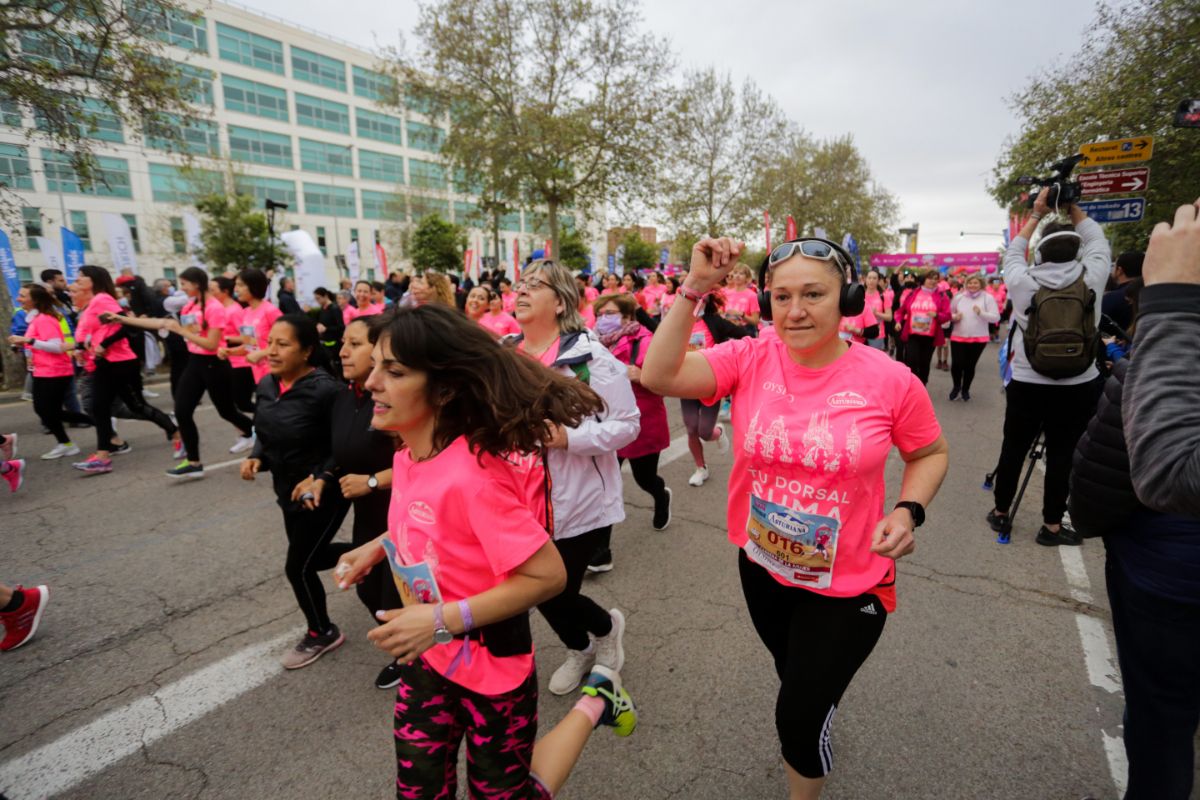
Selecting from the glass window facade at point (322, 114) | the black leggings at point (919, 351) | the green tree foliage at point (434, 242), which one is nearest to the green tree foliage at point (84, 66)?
the black leggings at point (919, 351)

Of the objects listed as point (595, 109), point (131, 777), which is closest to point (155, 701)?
point (131, 777)

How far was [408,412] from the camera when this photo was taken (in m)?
1.66

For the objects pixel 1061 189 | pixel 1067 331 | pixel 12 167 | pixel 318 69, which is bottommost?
pixel 1067 331

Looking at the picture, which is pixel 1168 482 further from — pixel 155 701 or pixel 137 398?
pixel 137 398

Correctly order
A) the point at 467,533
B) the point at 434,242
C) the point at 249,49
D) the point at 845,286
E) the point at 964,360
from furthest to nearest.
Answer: the point at 249,49 < the point at 434,242 < the point at 964,360 < the point at 845,286 < the point at 467,533

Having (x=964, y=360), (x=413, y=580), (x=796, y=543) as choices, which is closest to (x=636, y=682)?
(x=796, y=543)

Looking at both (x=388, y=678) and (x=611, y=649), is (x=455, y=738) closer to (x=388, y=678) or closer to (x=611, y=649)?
(x=611, y=649)

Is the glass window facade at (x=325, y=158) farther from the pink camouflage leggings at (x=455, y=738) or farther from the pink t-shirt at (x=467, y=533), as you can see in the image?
the pink camouflage leggings at (x=455, y=738)

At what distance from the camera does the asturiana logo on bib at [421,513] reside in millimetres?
1575

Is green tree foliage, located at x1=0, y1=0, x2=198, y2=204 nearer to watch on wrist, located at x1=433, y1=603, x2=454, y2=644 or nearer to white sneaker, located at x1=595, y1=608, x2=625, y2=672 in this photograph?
white sneaker, located at x1=595, y1=608, x2=625, y2=672

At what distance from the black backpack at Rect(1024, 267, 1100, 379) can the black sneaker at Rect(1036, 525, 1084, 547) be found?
1301 millimetres

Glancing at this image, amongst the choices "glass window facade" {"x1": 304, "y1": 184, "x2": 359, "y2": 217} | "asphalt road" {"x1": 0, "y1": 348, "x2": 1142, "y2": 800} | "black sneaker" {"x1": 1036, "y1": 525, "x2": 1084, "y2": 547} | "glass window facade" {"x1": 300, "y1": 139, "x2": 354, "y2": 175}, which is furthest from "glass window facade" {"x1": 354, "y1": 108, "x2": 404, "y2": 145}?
"black sneaker" {"x1": 1036, "y1": 525, "x2": 1084, "y2": 547}

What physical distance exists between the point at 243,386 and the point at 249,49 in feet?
168

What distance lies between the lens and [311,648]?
10.4ft
